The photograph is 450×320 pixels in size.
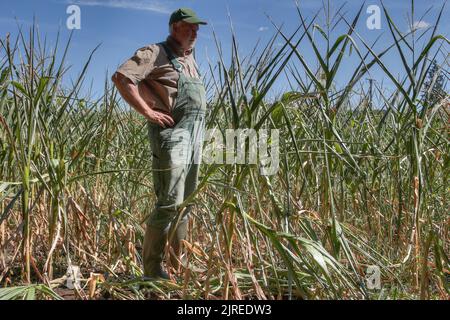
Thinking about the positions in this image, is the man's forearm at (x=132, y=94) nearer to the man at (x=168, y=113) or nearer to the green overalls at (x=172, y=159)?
the man at (x=168, y=113)

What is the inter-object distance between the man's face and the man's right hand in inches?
12.2

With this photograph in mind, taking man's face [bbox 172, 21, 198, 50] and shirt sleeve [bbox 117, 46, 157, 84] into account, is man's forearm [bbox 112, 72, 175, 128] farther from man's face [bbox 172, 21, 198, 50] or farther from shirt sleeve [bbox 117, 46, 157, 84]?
man's face [bbox 172, 21, 198, 50]

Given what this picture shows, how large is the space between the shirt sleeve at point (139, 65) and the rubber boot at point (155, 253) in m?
0.57

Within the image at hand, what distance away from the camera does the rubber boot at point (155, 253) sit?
233 centimetres

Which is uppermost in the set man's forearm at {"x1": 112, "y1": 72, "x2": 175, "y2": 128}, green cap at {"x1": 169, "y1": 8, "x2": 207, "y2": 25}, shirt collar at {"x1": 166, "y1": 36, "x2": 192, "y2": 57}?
green cap at {"x1": 169, "y1": 8, "x2": 207, "y2": 25}

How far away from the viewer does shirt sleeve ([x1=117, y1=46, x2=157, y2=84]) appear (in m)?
2.28

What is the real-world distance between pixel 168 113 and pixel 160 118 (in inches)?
3.2
